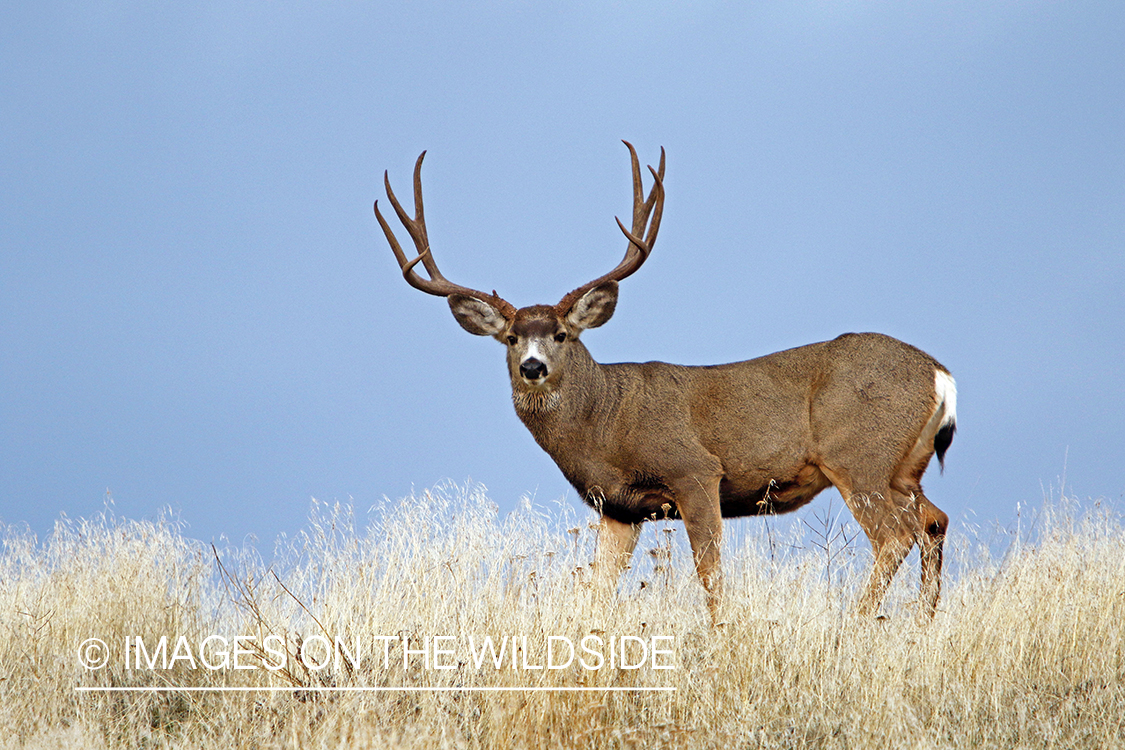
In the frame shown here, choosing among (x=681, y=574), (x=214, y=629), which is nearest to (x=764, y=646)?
(x=681, y=574)

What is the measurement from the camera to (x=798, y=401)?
8.42 metres

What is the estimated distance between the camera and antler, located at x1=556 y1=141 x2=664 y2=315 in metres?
8.48

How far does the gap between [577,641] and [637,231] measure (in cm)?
414

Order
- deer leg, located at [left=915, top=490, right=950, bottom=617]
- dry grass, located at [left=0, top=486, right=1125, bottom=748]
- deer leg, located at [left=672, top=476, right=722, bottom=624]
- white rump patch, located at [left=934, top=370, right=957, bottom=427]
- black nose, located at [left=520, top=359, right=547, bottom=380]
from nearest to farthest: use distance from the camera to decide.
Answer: dry grass, located at [left=0, top=486, right=1125, bottom=748] < deer leg, located at [left=672, top=476, right=722, bottom=624] < black nose, located at [left=520, top=359, right=547, bottom=380] < deer leg, located at [left=915, top=490, right=950, bottom=617] < white rump patch, located at [left=934, top=370, right=957, bottom=427]

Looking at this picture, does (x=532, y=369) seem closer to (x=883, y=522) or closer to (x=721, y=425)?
(x=721, y=425)

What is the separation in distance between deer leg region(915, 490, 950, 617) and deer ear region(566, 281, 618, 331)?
9.46 feet

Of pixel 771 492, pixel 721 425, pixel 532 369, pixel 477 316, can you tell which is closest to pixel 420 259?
pixel 477 316

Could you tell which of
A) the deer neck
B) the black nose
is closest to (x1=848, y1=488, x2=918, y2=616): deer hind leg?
the deer neck

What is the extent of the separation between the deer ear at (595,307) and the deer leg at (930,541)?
288 cm

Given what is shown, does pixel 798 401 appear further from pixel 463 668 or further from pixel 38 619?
pixel 38 619

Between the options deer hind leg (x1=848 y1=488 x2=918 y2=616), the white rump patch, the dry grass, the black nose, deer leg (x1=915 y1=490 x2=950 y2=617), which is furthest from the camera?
the white rump patch

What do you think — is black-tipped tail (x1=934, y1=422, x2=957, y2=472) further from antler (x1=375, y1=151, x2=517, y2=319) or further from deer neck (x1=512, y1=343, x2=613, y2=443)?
antler (x1=375, y1=151, x2=517, y2=319)

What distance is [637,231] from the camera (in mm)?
8961

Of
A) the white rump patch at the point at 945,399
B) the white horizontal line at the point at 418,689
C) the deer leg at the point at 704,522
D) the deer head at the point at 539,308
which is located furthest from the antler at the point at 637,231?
the white horizontal line at the point at 418,689
